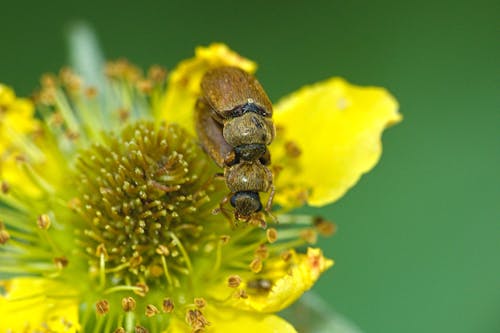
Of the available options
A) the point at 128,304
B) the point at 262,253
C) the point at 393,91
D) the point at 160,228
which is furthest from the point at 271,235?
the point at 393,91

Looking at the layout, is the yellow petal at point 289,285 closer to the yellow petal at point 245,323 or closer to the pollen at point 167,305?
the yellow petal at point 245,323

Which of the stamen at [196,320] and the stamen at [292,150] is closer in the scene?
the stamen at [196,320]

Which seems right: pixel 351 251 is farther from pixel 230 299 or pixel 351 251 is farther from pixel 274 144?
pixel 230 299

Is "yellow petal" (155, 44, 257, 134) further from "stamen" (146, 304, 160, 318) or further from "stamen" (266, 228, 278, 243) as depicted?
"stamen" (146, 304, 160, 318)

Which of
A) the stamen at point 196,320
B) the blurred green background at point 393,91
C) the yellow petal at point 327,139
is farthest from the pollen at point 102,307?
the blurred green background at point 393,91

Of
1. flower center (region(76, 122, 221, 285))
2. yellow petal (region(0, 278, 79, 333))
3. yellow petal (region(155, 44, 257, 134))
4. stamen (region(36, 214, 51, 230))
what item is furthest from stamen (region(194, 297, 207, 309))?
yellow petal (region(155, 44, 257, 134))

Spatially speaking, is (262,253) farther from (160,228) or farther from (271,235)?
(160,228)
